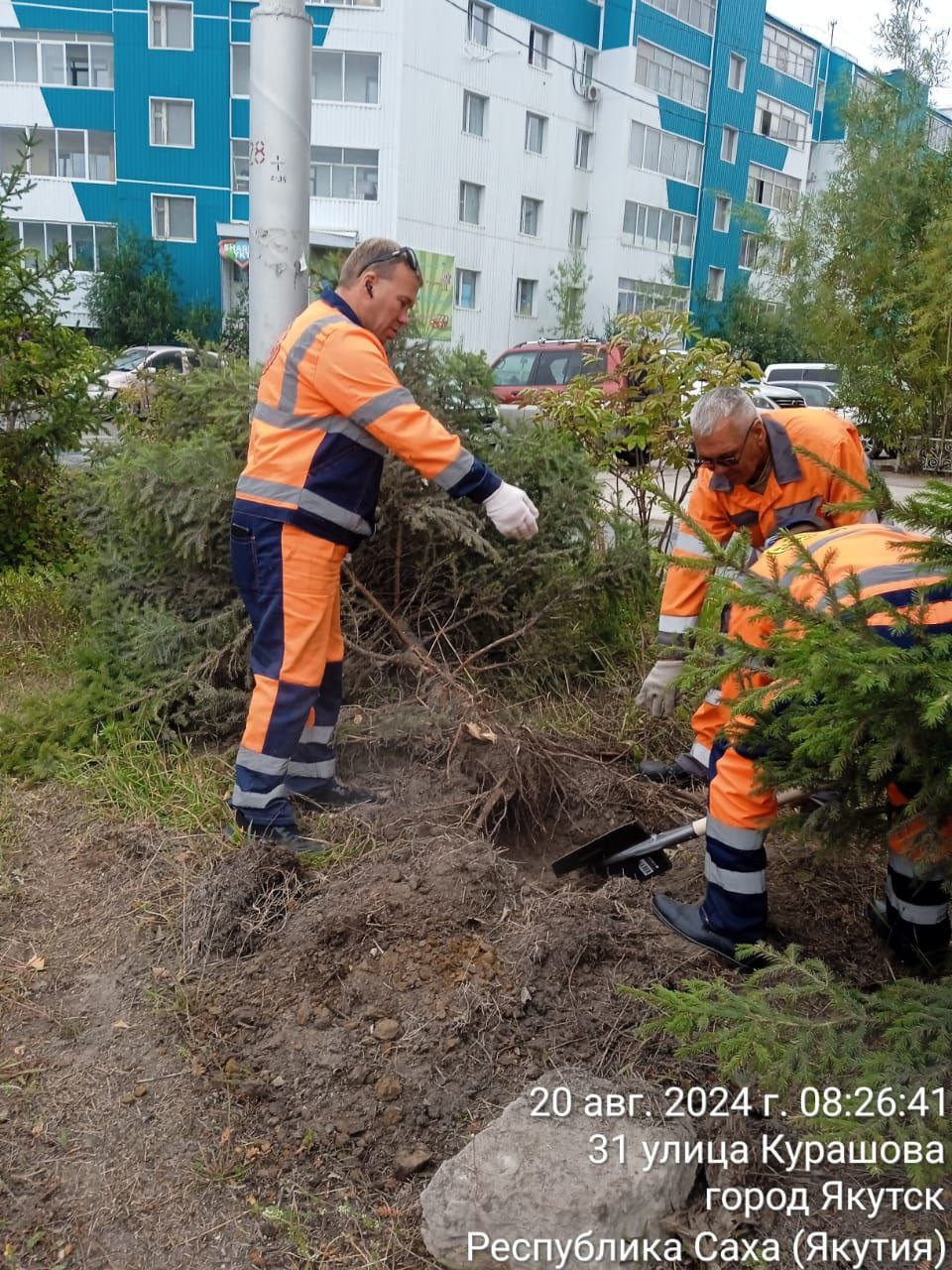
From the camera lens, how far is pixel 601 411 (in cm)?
544

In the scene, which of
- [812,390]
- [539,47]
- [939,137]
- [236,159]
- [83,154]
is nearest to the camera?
[939,137]

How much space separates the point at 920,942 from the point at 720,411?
1.80 m

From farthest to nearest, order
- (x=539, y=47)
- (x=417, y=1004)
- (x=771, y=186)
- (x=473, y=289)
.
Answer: (x=771, y=186), (x=539, y=47), (x=473, y=289), (x=417, y=1004)

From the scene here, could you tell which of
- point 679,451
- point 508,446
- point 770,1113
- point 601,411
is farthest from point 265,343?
point 770,1113

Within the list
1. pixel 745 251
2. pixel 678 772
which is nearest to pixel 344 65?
pixel 745 251

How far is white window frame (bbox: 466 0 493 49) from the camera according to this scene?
3003cm

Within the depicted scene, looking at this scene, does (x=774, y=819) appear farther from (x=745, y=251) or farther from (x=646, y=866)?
(x=745, y=251)

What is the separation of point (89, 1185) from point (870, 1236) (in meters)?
1.62

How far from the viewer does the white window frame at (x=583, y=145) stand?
34.8m

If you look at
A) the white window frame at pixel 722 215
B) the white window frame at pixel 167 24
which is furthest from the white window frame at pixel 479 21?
the white window frame at pixel 722 215

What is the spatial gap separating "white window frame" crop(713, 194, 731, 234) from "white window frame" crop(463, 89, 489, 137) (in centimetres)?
1150

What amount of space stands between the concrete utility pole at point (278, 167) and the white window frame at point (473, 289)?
28.1m

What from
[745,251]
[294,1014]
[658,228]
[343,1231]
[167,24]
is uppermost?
[167,24]

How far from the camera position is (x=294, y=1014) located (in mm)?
2740
